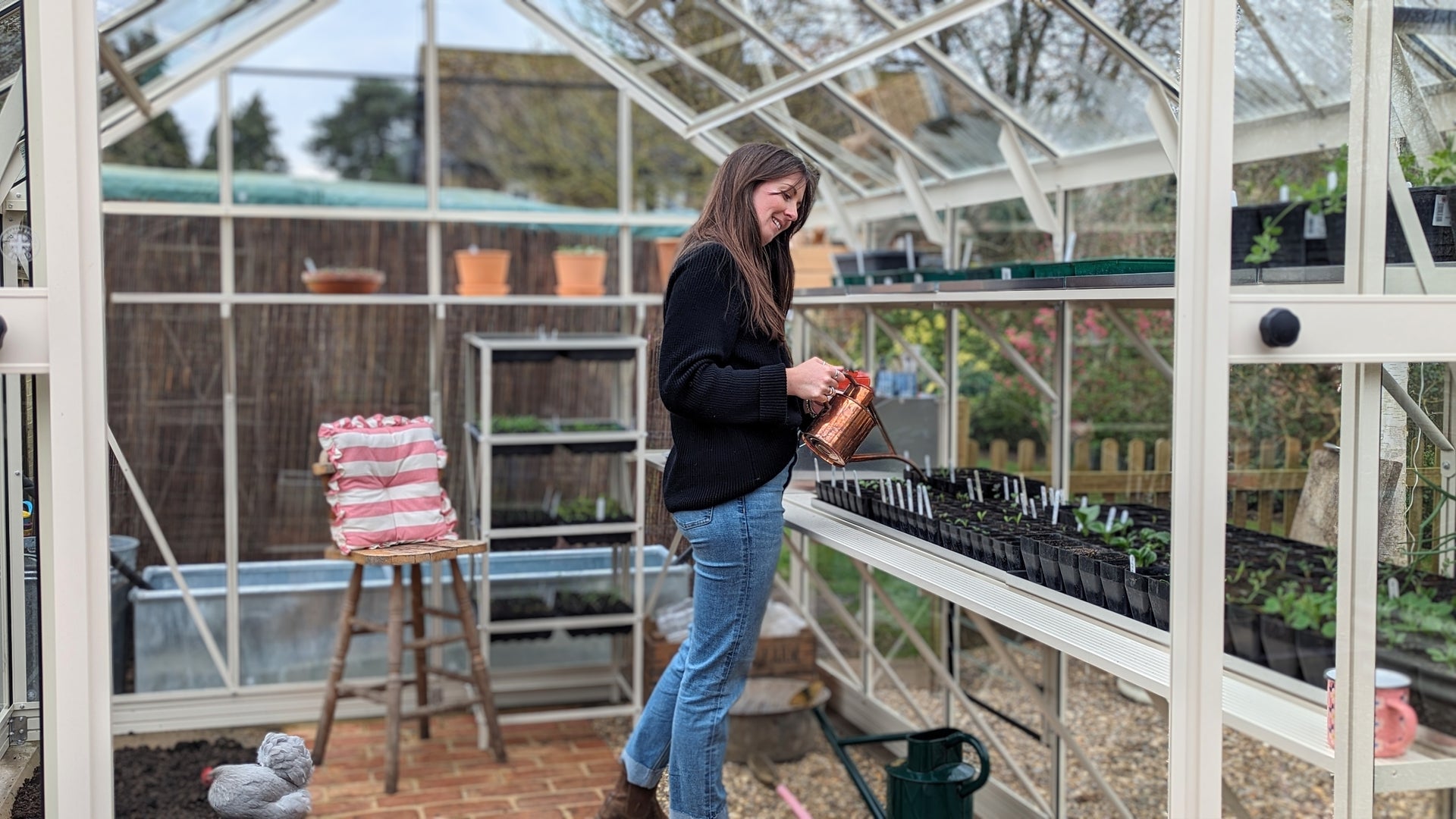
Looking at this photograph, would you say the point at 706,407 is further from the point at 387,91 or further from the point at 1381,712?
the point at 387,91

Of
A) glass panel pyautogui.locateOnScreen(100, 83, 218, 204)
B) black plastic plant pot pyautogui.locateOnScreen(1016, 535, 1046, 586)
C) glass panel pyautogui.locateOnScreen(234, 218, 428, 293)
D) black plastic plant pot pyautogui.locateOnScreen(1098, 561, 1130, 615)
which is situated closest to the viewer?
black plastic plant pot pyautogui.locateOnScreen(1098, 561, 1130, 615)

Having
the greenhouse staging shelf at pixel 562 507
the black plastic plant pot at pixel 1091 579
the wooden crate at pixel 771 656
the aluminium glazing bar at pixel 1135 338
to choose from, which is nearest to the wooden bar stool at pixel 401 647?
the greenhouse staging shelf at pixel 562 507

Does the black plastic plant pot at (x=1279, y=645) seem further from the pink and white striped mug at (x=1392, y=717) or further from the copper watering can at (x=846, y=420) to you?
the copper watering can at (x=846, y=420)

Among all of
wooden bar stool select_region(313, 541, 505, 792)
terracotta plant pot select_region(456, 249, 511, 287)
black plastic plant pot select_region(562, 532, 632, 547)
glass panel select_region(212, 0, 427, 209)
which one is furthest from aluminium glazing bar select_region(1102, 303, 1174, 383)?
glass panel select_region(212, 0, 427, 209)

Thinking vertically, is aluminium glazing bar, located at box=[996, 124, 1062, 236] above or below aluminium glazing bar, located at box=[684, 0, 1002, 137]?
below

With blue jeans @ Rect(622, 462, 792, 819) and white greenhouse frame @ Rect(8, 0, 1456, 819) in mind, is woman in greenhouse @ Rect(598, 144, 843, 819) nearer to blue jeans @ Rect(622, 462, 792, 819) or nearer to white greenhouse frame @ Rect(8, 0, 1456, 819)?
blue jeans @ Rect(622, 462, 792, 819)

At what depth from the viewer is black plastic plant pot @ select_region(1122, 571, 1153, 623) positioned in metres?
2.47

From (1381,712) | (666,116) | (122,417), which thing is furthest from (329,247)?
(1381,712)

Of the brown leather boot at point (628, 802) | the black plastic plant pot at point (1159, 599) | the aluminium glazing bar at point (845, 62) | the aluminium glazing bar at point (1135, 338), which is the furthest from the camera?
the aluminium glazing bar at point (1135, 338)

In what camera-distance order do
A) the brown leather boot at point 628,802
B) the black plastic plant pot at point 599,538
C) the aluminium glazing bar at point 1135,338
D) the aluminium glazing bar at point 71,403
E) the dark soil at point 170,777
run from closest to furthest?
the aluminium glazing bar at point 71,403 → the brown leather boot at point 628,802 → the aluminium glazing bar at point 1135,338 → the dark soil at point 170,777 → the black plastic plant pot at point 599,538

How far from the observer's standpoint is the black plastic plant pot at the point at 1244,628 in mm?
2082

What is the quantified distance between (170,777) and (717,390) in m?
2.44

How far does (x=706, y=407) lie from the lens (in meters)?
2.84

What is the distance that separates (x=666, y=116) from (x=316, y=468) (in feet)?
6.07
